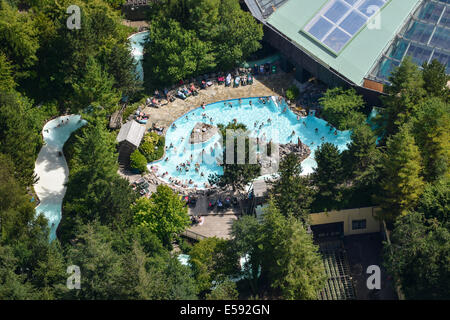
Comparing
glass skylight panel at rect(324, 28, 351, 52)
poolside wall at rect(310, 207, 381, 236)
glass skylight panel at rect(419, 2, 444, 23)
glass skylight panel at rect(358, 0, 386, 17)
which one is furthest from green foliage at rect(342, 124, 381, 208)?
glass skylight panel at rect(419, 2, 444, 23)

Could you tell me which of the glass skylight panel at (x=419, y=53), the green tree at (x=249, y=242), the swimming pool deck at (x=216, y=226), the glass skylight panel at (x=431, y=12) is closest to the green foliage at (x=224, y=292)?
the green tree at (x=249, y=242)

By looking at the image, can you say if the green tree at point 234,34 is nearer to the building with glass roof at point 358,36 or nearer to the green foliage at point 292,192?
the building with glass roof at point 358,36

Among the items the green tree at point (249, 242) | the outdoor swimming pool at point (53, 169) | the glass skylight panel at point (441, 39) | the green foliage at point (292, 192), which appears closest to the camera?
the green tree at point (249, 242)

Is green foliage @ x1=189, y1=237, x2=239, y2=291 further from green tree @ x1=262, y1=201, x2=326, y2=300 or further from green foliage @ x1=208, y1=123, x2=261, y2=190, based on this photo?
green foliage @ x1=208, y1=123, x2=261, y2=190

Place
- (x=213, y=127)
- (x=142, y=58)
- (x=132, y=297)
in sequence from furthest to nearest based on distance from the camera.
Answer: (x=142, y=58), (x=213, y=127), (x=132, y=297)
